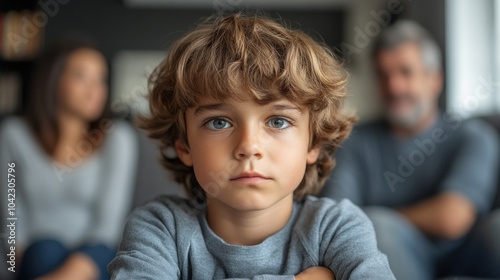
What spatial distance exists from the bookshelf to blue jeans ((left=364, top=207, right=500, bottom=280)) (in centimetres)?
203

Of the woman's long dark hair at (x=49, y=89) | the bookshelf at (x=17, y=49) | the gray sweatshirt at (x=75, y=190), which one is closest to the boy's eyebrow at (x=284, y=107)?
the gray sweatshirt at (x=75, y=190)

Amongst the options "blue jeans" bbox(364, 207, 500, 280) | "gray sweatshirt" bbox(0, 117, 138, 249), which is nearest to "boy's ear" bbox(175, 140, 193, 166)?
"blue jeans" bbox(364, 207, 500, 280)

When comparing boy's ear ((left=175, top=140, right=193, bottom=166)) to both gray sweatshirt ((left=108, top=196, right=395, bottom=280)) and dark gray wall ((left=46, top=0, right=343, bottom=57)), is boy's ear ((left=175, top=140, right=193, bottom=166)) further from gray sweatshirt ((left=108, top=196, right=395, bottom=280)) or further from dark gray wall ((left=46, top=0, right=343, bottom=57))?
dark gray wall ((left=46, top=0, right=343, bottom=57))

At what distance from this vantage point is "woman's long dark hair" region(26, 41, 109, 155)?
227 centimetres

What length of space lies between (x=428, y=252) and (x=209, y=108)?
3.87 ft

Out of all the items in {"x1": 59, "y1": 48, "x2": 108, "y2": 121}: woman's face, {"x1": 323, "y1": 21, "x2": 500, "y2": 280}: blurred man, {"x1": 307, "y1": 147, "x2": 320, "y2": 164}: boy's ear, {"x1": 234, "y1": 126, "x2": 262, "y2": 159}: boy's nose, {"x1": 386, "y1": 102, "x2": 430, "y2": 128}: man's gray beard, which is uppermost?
{"x1": 234, "y1": 126, "x2": 262, "y2": 159}: boy's nose

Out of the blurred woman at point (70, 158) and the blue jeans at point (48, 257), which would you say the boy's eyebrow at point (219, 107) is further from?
the blurred woman at point (70, 158)

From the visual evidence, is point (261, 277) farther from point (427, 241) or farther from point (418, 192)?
point (418, 192)

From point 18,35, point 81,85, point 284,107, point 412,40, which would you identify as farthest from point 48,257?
point 18,35

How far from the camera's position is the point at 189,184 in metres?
0.97

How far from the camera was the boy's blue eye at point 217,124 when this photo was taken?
2.59 ft

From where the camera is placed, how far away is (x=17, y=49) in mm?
3076

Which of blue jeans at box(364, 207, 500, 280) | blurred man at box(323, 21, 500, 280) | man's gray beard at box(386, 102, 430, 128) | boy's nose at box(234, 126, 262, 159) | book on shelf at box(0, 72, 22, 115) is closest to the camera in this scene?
boy's nose at box(234, 126, 262, 159)

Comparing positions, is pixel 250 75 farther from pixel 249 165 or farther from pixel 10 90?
pixel 10 90
